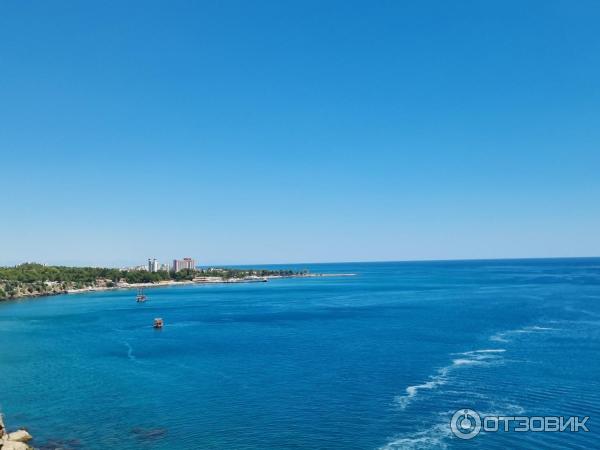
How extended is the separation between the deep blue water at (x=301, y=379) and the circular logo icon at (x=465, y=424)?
752mm

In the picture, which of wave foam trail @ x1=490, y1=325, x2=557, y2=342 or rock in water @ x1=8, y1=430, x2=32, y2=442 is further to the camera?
wave foam trail @ x1=490, y1=325, x2=557, y2=342

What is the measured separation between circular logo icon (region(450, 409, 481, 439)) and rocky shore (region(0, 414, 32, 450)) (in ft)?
97.7

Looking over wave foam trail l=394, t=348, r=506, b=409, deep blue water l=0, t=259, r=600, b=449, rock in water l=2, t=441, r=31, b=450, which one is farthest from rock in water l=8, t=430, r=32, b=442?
wave foam trail l=394, t=348, r=506, b=409

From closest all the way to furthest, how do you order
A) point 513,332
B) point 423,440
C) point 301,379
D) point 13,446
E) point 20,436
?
point 13,446, point 423,440, point 20,436, point 301,379, point 513,332

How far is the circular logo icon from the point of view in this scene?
32438 mm

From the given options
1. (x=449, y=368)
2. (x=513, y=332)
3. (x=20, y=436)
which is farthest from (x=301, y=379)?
(x=513, y=332)

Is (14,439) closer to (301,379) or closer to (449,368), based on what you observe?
(301,379)

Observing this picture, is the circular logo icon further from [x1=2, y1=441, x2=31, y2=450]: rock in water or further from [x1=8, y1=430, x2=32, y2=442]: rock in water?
[x1=8, y1=430, x2=32, y2=442]: rock in water

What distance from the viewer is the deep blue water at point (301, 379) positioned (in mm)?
33281

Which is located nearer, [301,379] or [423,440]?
[423,440]

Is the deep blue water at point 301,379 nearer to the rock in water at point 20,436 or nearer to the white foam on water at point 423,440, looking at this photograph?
the white foam on water at point 423,440

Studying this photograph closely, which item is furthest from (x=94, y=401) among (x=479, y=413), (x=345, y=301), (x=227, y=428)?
(x=345, y=301)

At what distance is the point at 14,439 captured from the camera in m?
32.1

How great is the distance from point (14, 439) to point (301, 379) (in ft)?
82.2
